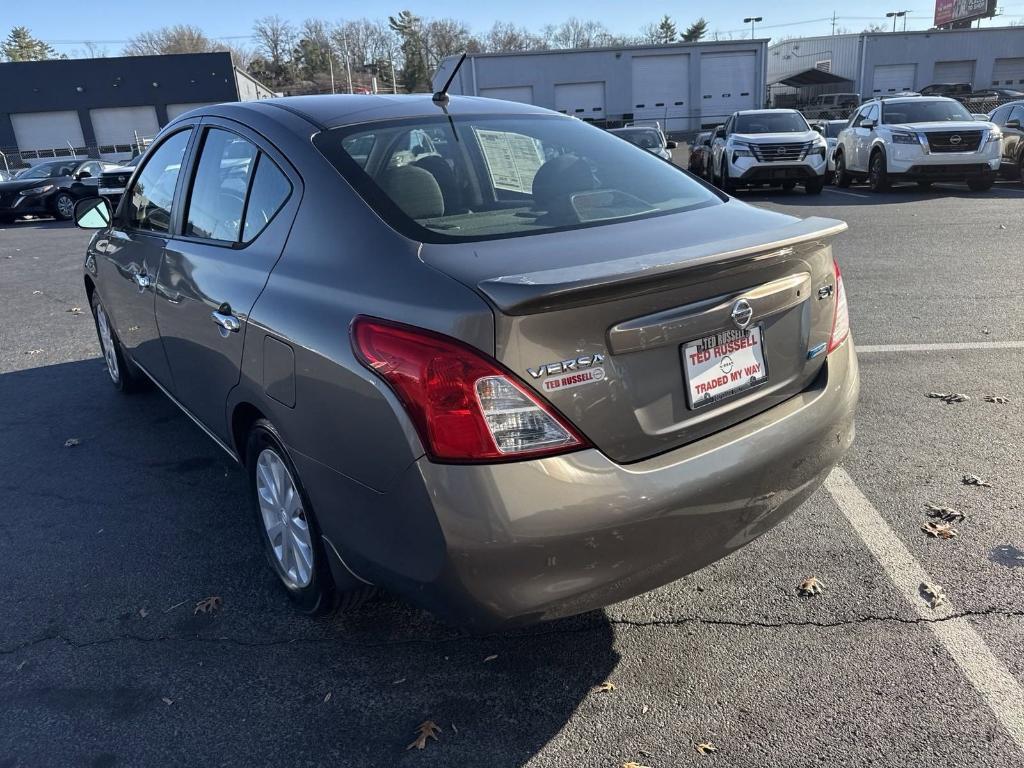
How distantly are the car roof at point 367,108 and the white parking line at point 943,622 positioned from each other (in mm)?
2171

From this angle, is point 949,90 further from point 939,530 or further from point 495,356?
point 495,356

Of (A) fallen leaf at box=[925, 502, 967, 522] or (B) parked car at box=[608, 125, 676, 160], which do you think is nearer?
(A) fallen leaf at box=[925, 502, 967, 522]

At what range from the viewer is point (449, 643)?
8.87 feet

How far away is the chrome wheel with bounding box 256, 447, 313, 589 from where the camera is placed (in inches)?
107

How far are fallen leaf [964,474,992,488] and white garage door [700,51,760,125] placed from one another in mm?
51235

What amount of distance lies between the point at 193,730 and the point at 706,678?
1554mm

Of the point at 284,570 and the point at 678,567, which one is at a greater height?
the point at 678,567

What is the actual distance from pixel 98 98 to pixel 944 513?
56259 millimetres

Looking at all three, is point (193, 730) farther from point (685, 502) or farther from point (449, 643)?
point (685, 502)

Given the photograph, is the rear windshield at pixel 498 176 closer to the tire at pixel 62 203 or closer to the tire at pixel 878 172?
the tire at pixel 878 172

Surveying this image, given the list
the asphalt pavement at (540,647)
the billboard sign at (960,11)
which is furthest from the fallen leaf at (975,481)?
the billboard sign at (960,11)

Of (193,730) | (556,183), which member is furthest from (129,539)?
(556,183)

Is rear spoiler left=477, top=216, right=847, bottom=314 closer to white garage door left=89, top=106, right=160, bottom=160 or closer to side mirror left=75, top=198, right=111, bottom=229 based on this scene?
side mirror left=75, top=198, right=111, bottom=229

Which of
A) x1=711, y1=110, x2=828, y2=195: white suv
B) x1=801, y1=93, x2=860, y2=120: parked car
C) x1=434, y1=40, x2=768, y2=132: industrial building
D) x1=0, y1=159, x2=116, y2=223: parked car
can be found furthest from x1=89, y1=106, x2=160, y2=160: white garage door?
x1=711, y1=110, x2=828, y2=195: white suv
